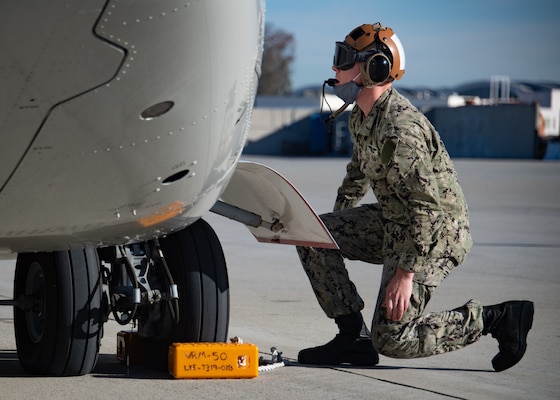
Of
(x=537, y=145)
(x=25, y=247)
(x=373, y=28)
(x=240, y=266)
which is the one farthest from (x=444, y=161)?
(x=537, y=145)

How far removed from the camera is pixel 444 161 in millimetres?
5297

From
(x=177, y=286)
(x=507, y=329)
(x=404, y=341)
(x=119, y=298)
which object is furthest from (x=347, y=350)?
(x=119, y=298)

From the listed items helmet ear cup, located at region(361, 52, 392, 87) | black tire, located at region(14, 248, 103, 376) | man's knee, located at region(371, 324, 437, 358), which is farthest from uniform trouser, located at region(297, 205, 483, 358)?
black tire, located at region(14, 248, 103, 376)

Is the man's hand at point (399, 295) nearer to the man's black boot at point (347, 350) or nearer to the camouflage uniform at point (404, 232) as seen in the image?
the camouflage uniform at point (404, 232)

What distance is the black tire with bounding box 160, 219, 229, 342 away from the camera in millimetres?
5227

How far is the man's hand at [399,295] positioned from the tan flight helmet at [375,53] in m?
0.90

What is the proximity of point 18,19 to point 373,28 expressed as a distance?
2167mm

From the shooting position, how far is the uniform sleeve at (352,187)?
5734 mm

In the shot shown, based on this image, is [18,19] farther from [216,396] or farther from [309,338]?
[309,338]

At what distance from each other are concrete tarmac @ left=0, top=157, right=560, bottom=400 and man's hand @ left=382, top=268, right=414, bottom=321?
324 millimetres

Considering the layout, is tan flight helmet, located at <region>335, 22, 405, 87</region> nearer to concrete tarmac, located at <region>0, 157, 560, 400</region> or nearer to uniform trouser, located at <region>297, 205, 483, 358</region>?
uniform trouser, located at <region>297, 205, 483, 358</region>

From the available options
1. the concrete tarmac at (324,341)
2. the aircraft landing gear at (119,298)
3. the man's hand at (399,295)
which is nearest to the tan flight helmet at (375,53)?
the man's hand at (399,295)

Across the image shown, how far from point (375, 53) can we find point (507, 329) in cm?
143

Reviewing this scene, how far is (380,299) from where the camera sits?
203 inches
